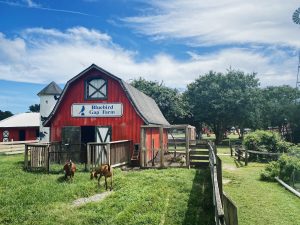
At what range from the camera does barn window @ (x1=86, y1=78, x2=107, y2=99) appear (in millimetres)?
20422

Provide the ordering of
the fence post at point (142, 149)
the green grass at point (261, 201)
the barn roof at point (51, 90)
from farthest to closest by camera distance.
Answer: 1. the barn roof at point (51, 90)
2. the fence post at point (142, 149)
3. the green grass at point (261, 201)

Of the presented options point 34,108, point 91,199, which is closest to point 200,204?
point 91,199

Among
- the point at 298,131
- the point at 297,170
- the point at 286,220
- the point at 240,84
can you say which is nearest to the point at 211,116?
the point at 240,84

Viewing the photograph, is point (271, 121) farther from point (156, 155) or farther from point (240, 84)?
point (156, 155)

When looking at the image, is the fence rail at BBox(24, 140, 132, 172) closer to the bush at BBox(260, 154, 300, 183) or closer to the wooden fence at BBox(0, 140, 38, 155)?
the bush at BBox(260, 154, 300, 183)

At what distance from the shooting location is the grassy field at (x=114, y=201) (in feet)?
27.1

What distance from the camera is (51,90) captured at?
33781mm

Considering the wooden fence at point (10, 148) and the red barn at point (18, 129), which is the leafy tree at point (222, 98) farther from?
the wooden fence at point (10, 148)

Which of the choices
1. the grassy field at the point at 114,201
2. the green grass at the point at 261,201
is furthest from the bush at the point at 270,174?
the grassy field at the point at 114,201

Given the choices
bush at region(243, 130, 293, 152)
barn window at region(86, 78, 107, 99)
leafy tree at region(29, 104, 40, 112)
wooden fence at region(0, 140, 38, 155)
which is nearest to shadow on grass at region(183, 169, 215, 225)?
barn window at region(86, 78, 107, 99)

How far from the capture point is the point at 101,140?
67.1ft

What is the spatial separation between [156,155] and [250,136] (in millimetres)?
8499

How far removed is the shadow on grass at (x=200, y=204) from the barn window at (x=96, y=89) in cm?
898

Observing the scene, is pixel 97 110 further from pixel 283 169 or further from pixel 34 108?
pixel 34 108
